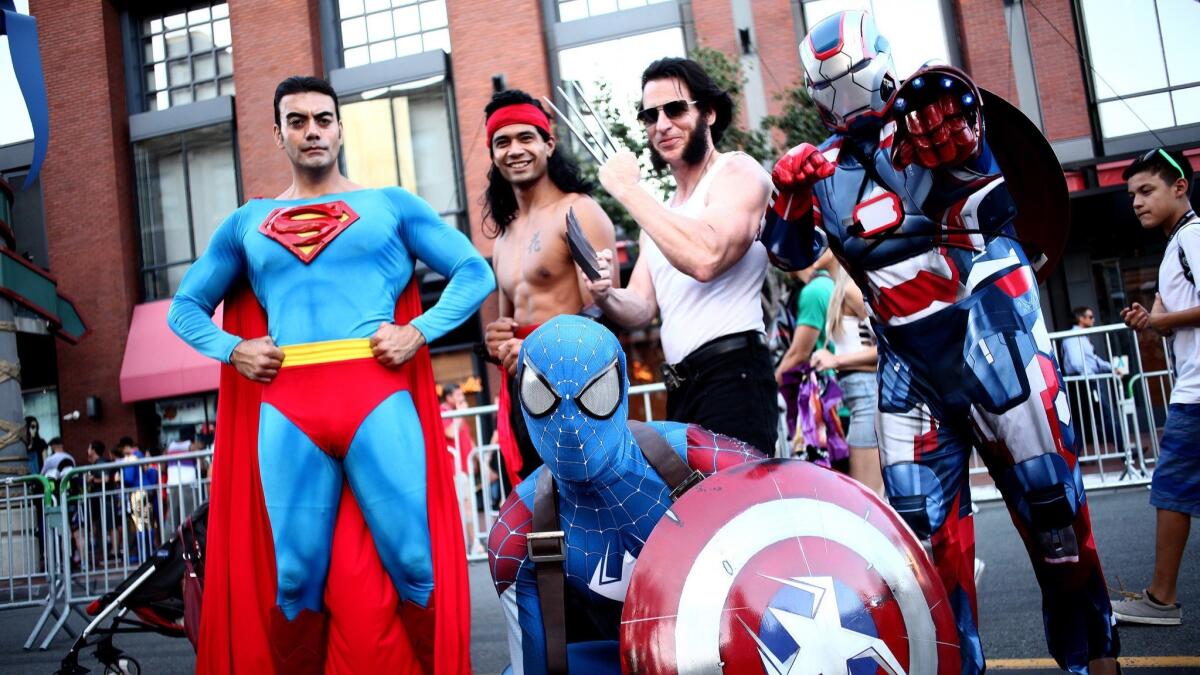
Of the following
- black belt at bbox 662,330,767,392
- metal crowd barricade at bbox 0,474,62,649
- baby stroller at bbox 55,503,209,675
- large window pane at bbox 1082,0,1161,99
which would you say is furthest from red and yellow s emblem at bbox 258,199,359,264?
large window pane at bbox 1082,0,1161,99

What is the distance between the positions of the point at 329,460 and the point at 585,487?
4.30 feet

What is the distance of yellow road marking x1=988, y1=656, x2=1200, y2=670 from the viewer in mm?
2926

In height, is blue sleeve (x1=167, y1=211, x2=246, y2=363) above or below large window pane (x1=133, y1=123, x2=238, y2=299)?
below

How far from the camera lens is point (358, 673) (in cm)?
282

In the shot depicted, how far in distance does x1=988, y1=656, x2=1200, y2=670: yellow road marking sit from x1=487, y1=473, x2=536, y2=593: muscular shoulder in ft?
6.46

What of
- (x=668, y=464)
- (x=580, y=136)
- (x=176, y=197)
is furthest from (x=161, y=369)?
(x=668, y=464)

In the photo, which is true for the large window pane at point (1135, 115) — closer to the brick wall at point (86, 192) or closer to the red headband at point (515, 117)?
the red headband at point (515, 117)

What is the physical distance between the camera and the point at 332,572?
2871 mm

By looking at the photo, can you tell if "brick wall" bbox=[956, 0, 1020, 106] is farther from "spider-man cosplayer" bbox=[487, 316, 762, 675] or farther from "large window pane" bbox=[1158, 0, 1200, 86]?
"spider-man cosplayer" bbox=[487, 316, 762, 675]

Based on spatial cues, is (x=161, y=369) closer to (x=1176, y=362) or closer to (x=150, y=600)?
(x=150, y=600)

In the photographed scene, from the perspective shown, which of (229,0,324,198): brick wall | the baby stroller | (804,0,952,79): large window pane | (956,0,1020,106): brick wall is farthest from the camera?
(229,0,324,198): brick wall

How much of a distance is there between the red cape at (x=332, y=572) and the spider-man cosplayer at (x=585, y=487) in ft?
3.48

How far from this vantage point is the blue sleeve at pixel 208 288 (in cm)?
296

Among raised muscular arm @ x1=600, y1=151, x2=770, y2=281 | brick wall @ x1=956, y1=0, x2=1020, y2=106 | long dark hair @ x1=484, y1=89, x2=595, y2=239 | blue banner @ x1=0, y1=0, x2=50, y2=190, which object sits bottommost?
raised muscular arm @ x1=600, y1=151, x2=770, y2=281
